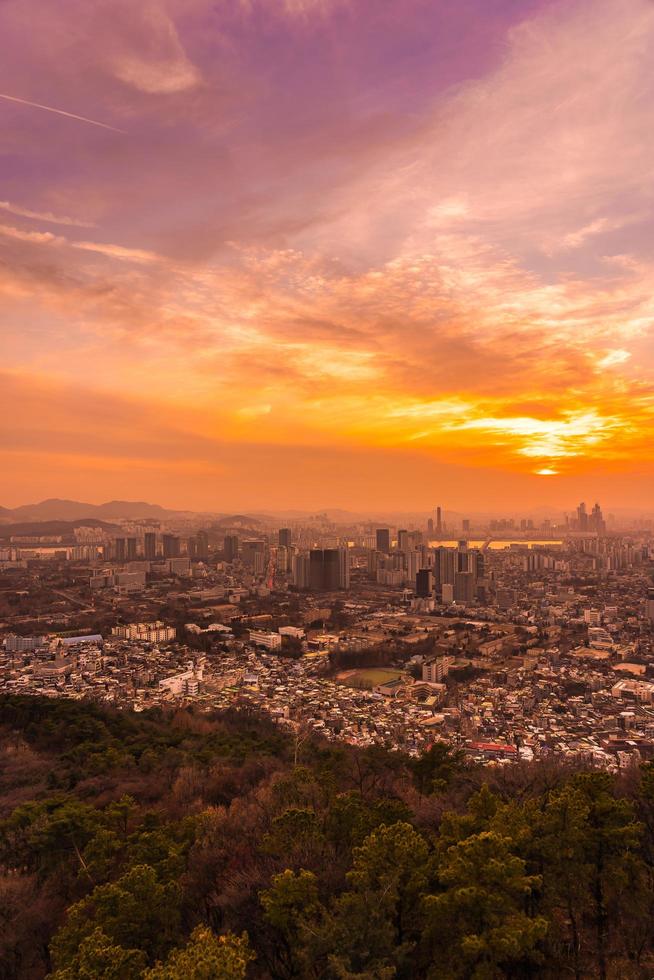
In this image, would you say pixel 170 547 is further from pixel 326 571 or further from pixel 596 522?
pixel 596 522

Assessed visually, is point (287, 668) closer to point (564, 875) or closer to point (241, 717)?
point (241, 717)

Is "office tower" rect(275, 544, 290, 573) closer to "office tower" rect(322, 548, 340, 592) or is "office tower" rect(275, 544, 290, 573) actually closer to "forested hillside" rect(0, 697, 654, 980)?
"office tower" rect(322, 548, 340, 592)

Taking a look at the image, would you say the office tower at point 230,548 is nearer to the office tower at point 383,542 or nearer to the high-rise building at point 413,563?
the office tower at point 383,542

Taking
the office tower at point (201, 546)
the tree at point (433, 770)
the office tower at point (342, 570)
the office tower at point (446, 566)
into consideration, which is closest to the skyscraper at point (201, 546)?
the office tower at point (201, 546)

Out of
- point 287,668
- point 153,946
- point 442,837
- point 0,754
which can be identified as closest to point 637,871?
point 442,837

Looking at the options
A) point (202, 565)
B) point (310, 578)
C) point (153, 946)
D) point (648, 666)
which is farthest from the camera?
point (202, 565)

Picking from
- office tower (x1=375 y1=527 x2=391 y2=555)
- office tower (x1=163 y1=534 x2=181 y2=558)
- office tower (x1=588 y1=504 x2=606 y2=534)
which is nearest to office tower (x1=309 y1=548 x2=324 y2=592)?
office tower (x1=375 y1=527 x2=391 y2=555)
